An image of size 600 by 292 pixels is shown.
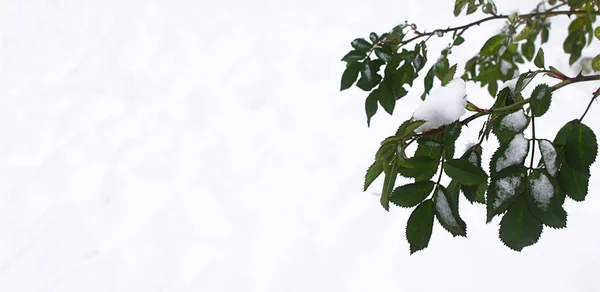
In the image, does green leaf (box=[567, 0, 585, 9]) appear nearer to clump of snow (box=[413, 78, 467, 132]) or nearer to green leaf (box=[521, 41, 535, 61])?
green leaf (box=[521, 41, 535, 61])

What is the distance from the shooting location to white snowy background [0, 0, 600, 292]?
1083 millimetres

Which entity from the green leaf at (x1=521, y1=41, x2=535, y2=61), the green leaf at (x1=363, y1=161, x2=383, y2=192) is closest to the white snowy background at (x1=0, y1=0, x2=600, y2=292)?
the green leaf at (x1=521, y1=41, x2=535, y2=61)

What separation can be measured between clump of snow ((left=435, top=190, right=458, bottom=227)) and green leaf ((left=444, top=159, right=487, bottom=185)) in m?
0.02

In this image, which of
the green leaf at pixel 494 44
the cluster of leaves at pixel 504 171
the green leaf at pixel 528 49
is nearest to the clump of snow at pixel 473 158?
the cluster of leaves at pixel 504 171

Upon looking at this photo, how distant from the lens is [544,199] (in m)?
0.35

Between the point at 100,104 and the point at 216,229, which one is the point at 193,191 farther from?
the point at 100,104

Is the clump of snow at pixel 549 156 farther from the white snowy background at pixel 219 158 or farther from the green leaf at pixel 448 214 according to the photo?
the white snowy background at pixel 219 158

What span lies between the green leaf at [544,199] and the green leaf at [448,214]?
6 cm

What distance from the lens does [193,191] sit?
4.61 feet

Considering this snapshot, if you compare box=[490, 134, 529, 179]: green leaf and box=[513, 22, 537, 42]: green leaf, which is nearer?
box=[490, 134, 529, 179]: green leaf

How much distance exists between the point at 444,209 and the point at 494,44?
15.6 inches

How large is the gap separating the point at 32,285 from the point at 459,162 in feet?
4.09

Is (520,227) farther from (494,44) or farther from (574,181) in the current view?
(494,44)

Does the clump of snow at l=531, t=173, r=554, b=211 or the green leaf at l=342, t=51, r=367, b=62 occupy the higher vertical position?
the green leaf at l=342, t=51, r=367, b=62
